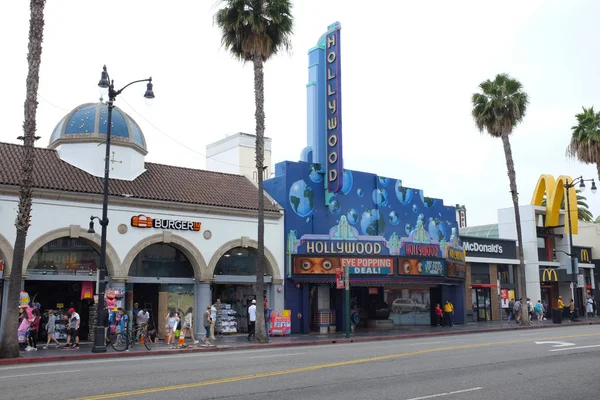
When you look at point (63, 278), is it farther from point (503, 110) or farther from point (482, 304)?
point (482, 304)

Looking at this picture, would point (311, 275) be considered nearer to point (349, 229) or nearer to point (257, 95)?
point (349, 229)

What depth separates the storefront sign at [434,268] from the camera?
35.6 meters

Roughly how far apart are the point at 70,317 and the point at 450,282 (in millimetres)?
23200

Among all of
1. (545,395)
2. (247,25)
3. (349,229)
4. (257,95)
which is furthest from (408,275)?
(545,395)

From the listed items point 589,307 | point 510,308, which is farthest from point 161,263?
point 589,307

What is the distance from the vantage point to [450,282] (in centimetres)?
3766

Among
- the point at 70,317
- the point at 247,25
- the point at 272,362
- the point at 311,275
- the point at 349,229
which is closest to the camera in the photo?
the point at 272,362

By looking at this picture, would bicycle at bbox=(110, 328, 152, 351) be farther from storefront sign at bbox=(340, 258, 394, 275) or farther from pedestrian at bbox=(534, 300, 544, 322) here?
pedestrian at bbox=(534, 300, 544, 322)

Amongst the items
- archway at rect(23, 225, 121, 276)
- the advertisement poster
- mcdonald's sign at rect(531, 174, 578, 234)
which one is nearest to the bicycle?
archway at rect(23, 225, 121, 276)

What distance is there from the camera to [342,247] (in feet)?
108

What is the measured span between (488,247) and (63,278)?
30.5 metres

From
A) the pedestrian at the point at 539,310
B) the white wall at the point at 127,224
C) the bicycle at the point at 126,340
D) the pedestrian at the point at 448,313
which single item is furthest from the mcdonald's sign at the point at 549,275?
the bicycle at the point at 126,340

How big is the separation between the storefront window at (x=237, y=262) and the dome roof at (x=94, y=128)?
668 centimetres

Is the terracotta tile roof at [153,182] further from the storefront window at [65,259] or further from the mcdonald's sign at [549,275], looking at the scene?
the mcdonald's sign at [549,275]
